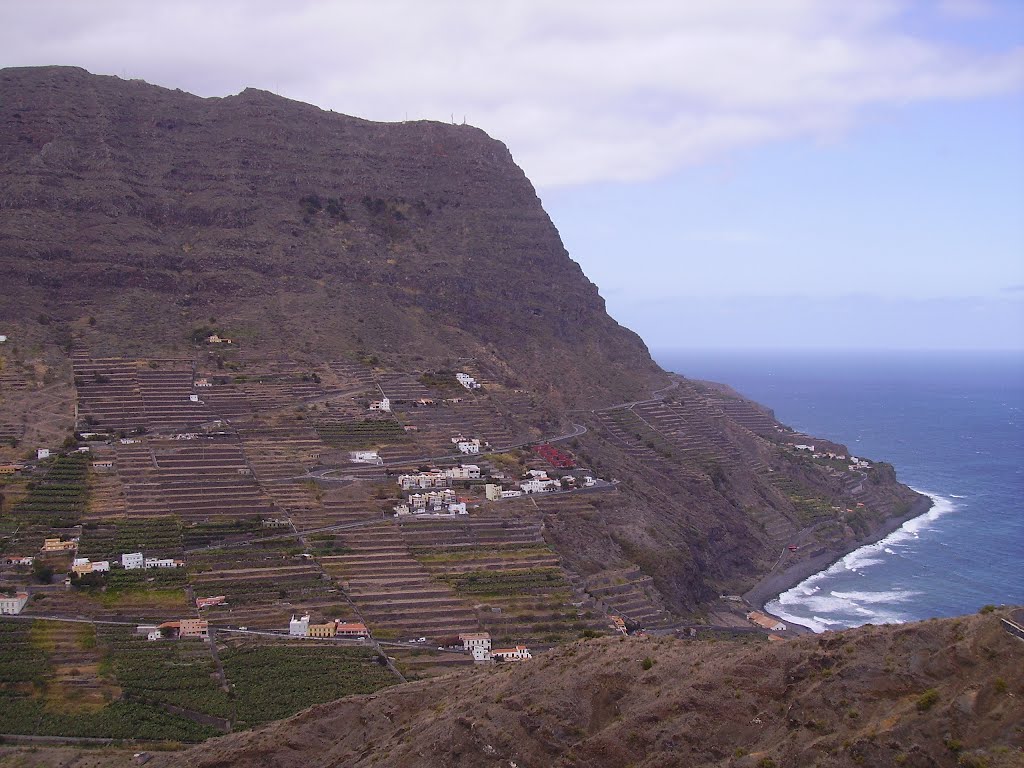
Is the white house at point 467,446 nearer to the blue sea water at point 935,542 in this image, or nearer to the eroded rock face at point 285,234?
the eroded rock face at point 285,234

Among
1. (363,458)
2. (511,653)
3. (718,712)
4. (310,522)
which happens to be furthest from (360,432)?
(718,712)

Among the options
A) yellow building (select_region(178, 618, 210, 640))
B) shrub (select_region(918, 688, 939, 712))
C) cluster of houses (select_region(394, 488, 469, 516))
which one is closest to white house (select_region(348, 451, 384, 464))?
cluster of houses (select_region(394, 488, 469, 516))

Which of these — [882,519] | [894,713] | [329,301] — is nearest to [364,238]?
[329,301]

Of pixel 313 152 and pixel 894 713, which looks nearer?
pixel 894 713

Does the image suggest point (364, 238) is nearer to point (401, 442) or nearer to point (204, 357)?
point (204, 357)

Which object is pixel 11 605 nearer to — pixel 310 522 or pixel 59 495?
pixel 59 495

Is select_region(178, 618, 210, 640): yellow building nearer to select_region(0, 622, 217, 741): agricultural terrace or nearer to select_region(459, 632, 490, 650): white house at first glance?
select_region(0, 622, 217, 741): agricultural terrace
